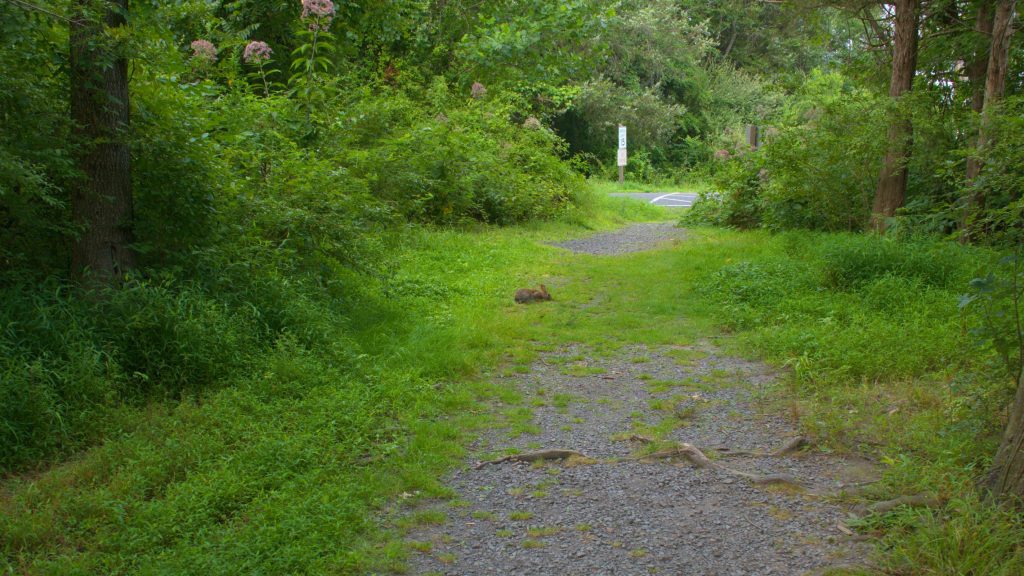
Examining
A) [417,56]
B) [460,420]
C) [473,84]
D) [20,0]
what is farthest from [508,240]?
→ [20,0]

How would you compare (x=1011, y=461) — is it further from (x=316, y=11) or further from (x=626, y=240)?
(x=626, y=240)

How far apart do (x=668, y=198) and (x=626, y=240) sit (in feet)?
44.1

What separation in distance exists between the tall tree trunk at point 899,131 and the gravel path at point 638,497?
6.76 m

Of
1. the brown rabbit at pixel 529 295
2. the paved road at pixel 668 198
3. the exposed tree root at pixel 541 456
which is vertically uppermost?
the paved road at pixel 668 198

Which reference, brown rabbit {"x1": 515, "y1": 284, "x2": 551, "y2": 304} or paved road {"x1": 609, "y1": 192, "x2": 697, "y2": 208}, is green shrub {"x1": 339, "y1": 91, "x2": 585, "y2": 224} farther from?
paved road {"x1": 609, "y1": 192, "x2": 697, "y2": 208}

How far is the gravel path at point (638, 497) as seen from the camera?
3.95m

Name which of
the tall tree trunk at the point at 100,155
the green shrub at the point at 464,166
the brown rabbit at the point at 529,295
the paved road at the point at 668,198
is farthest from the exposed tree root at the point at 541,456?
the paved road at the point at 668,198

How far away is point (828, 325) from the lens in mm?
7891

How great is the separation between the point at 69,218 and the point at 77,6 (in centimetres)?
156

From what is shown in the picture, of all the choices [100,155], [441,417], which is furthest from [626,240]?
[100,155]

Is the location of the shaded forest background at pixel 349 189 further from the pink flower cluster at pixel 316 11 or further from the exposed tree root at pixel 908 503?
the exposed tree root at pixel 908 503

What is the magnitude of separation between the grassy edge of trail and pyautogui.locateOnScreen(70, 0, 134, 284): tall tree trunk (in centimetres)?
141

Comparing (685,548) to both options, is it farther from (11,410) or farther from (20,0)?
(20,0)

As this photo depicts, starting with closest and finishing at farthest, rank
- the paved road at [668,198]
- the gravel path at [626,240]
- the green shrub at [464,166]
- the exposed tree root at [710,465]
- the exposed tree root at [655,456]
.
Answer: the exposed tree root at [710,465] → the exposed tree root at [655,456] → the green shrub at [464,166] → the gravel path at [626,240] → the paved road at [668,198]
